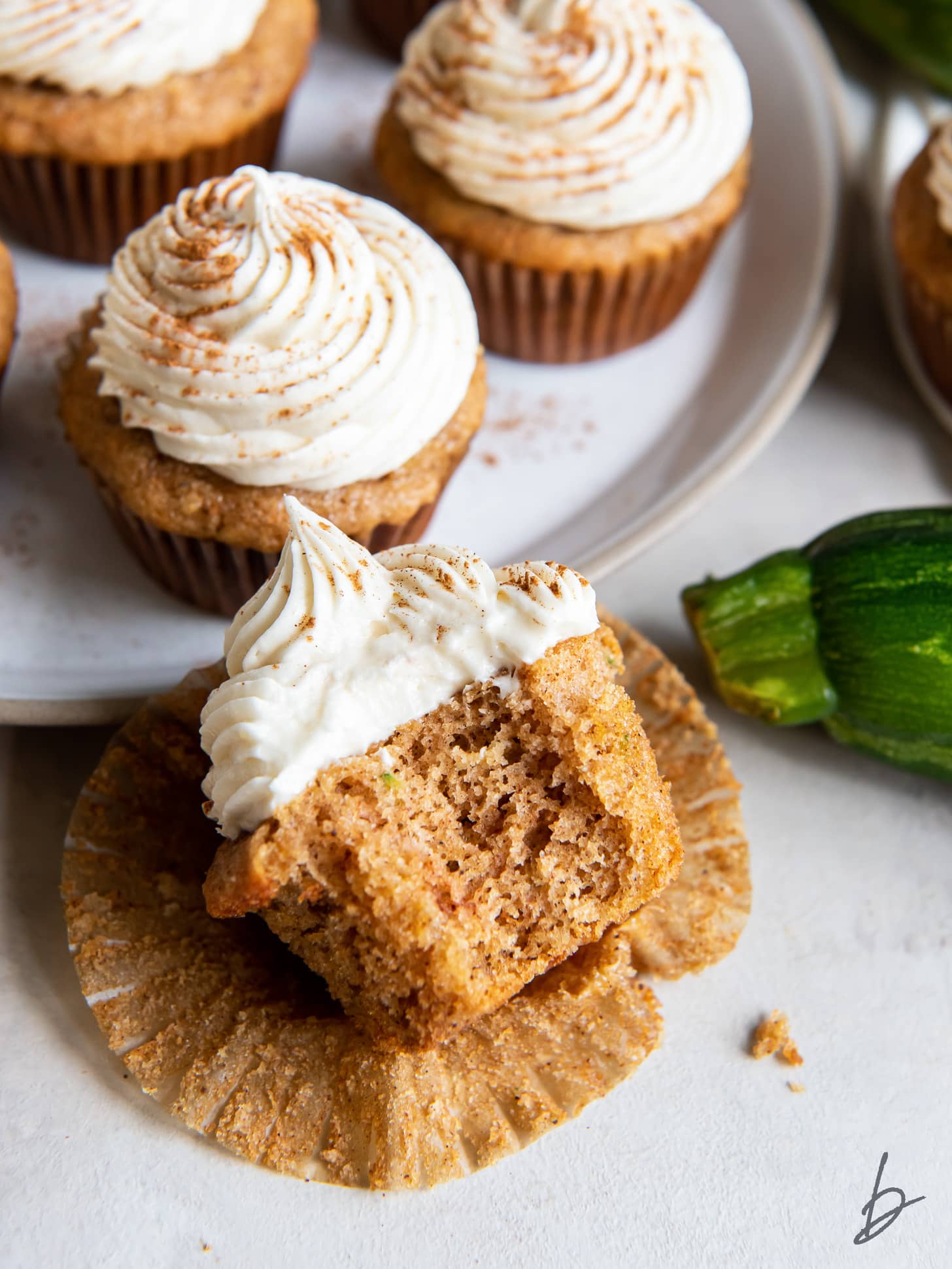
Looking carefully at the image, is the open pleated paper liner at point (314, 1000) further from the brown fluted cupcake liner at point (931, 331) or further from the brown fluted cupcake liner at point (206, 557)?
the brown fluted cupcake liner at point (931, 331)

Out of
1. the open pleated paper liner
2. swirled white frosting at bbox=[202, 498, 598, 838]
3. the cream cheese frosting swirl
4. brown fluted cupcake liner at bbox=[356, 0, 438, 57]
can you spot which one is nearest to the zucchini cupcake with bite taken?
swirled white frosting at bbox=[202, 498, 598, 838]

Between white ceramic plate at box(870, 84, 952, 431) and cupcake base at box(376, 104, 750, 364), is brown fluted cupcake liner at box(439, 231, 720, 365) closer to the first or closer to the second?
cupcake base at box(376, 104, 750, 364)

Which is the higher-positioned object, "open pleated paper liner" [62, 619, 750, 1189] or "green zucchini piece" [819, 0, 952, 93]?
"green zucchini piece" [819, 0, 952, 93]

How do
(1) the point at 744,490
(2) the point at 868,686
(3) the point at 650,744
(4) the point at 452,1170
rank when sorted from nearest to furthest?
A: 1. (4) the point at 452,1170
2. (3) the point at 650,744
3. (2) the point at 868,686
4. (1) the point at 744,490

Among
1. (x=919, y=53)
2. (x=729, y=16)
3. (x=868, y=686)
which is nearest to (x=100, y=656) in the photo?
(x=868, y=686)

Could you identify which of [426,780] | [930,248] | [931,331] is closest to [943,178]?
[930,248]

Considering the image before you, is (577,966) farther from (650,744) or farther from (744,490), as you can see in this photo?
(744,490)
